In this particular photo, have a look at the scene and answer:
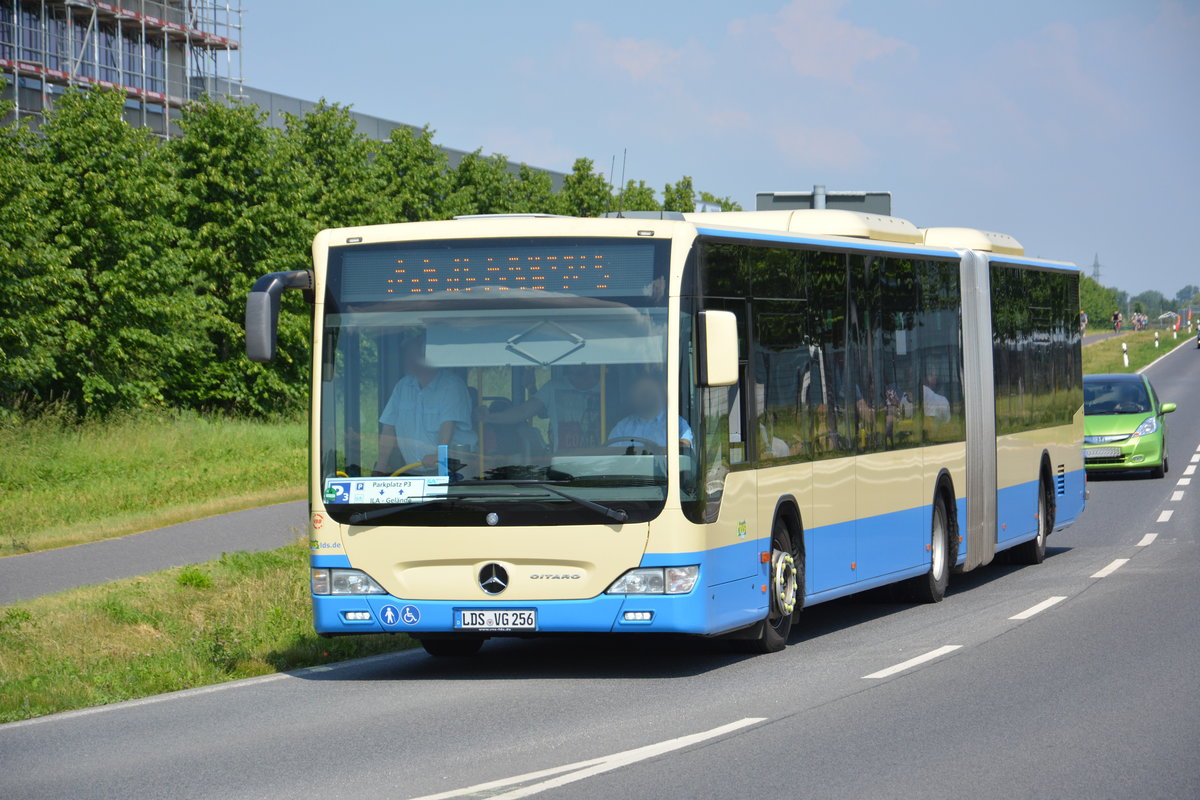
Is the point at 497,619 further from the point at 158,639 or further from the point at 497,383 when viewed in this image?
the point at 158,639

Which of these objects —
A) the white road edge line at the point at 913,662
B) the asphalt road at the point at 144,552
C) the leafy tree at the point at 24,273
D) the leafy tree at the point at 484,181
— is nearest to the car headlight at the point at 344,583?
the white road edge line at the point at 913,662

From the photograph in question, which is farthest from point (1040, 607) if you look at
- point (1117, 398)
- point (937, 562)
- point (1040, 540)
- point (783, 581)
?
point (1117, 398)

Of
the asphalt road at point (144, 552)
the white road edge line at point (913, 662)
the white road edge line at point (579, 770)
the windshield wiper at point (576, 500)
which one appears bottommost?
the asphalt road at point (144, 552)

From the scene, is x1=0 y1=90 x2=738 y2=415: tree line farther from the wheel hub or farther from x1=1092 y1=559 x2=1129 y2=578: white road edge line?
the wheel hub

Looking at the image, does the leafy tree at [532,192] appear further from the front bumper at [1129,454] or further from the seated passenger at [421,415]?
the seated passenger at [421,415]

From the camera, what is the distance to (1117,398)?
31.8 m

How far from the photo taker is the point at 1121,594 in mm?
15383

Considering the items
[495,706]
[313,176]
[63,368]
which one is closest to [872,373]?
[495,706]

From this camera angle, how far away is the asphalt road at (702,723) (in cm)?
762

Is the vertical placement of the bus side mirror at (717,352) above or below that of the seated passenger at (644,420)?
above

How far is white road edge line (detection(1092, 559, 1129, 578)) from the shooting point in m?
17.3

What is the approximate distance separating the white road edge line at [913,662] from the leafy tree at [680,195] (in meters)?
57.8

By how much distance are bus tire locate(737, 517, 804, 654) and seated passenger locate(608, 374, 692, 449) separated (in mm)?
1735

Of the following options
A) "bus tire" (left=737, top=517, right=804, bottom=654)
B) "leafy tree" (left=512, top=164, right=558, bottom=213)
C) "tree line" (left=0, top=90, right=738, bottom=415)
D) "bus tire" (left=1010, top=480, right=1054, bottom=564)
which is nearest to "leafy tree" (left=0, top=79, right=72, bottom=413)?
"tree line" (left=0, top=90, right=738, bottom=415)
